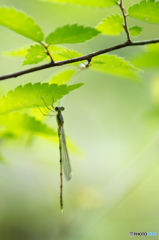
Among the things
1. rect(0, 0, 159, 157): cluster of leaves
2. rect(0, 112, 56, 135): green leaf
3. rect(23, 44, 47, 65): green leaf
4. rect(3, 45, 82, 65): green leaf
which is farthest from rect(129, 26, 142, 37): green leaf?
rect(0, 112, 56, 135): green leaf

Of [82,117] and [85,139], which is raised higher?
[82,117]

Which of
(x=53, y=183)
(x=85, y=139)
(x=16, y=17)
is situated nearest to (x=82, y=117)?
(x=85, y=139)

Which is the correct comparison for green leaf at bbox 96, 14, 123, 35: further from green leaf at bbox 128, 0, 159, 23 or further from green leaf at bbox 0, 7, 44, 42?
green leaf at bbox 0, 7, 44, 42

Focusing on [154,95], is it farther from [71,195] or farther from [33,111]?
[71,195]

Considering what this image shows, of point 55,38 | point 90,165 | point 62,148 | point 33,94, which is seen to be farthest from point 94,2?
point 90,165

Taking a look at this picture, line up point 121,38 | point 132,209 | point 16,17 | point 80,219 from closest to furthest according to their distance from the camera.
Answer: point 16,17, point 80,219, point 132,209, point 121,38
